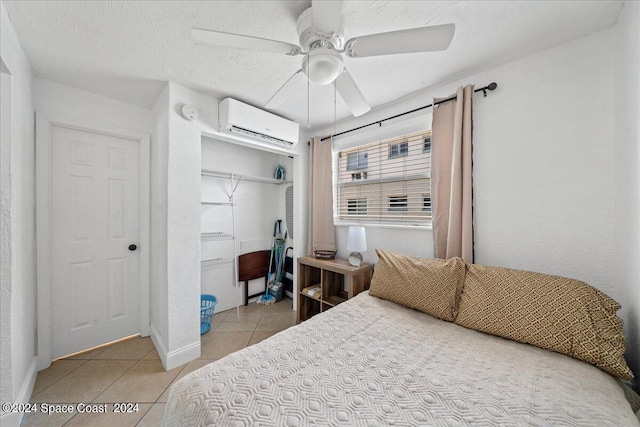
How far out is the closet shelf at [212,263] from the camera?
9.12 feet

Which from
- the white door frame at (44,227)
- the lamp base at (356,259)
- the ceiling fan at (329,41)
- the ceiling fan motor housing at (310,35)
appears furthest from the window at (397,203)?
the white door frame at (44,227)

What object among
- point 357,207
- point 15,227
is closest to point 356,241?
point 357,207

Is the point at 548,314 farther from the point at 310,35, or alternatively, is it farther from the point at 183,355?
the point at 183,355

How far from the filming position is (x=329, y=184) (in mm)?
2744

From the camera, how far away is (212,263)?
286 centimetres

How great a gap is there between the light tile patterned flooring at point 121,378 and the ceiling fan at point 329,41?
7.34 ft

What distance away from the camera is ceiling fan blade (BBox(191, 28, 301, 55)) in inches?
39.9

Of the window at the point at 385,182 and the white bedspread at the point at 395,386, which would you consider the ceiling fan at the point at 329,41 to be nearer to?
the window at the point at 385,182

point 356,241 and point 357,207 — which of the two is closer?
point 356,241

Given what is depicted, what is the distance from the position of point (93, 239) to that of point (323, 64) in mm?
2585

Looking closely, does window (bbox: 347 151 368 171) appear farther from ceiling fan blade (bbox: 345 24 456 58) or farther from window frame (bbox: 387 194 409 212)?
ceiling fan blade (bbox: 345 24 456 58)

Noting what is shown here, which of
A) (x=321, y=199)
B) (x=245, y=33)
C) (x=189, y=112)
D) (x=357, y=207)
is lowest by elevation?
(x=357, y=207)

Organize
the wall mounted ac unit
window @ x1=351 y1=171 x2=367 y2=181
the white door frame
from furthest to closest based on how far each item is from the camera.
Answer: window @ x1=351 y1=171 x2=367 y2=181 < the wall mounted ac unit < the white door frame

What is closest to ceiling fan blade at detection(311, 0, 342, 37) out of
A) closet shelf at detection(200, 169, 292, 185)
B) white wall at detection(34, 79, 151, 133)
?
closet shelf at detection(200, 169, 292, 185)
